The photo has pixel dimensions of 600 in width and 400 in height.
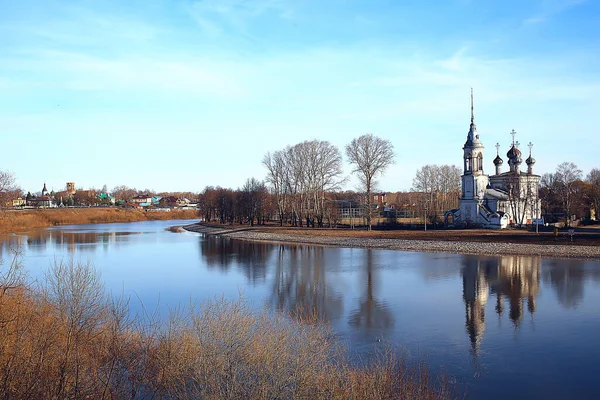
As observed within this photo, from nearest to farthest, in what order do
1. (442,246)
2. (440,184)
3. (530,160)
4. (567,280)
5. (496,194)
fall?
(567,280), (442,246), (496,194), (530,160), (440,184)

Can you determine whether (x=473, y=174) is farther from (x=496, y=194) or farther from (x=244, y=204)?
(x=244, y=204)

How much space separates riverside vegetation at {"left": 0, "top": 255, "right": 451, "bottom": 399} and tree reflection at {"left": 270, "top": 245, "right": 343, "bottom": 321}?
4.19 m

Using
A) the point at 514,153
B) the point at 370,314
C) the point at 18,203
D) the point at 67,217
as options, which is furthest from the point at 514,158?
the point at 18,203

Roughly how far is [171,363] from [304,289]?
1133 centimetres

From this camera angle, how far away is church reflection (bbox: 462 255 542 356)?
46.3 ft

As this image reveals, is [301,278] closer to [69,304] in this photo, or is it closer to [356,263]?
[356,263]

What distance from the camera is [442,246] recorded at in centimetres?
3309

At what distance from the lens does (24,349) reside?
24.2 ft

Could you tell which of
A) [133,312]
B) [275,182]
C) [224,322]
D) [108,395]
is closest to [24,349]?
[108,395]

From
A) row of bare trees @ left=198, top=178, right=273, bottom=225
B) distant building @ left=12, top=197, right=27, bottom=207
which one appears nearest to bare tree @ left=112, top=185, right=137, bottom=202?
distant building @ left=12, top=197, right=27, bottom=207

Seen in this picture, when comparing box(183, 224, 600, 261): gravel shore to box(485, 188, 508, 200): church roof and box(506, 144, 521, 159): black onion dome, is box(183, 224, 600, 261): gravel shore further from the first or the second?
box(506, 144, 521, 159): black onion dome

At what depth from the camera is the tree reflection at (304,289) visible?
49.0 feet

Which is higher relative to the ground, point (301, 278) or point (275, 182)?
point (275, 182)

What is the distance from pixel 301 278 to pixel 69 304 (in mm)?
13795
